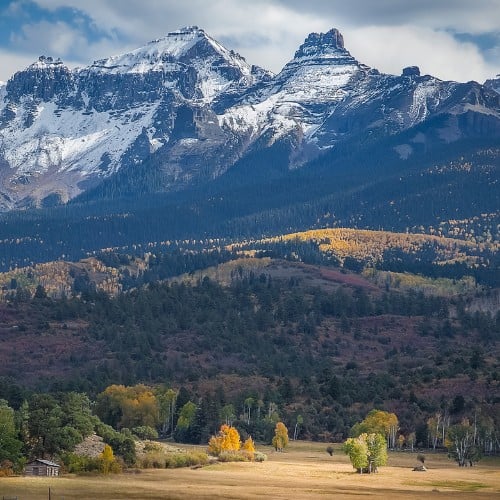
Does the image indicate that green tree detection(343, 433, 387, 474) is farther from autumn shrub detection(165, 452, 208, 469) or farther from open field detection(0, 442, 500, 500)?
autumn shrub detection(165, 452, 208, 469)

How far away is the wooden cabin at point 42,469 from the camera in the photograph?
15250 cm

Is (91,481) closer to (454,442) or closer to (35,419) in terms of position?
(35,419)

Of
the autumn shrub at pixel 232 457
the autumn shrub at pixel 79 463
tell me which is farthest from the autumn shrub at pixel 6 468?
the autumn shrub at pixel 232 457

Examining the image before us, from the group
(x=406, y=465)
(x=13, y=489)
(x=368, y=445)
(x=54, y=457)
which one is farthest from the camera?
(x=406, y=465)

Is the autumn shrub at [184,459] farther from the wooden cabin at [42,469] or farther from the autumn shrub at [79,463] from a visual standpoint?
the wooden cabin at [42,469]

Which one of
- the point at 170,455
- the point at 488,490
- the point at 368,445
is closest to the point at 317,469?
the point at 368,445

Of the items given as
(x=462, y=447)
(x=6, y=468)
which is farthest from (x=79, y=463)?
(x=462, y=447)

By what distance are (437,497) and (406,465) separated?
46.2 metres

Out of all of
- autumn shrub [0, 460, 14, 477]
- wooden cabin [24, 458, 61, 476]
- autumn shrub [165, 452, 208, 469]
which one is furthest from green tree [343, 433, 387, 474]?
autumn shrub [0, 460, 14, 477]

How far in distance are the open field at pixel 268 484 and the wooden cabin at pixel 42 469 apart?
81.8 inches

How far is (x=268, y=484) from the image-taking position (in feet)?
481

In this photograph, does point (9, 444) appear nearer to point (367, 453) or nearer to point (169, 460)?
point (169, 460)

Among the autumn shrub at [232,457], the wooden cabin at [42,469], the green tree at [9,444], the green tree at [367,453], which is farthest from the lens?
the autumn shrub at [232,457]

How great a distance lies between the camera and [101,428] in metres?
176
